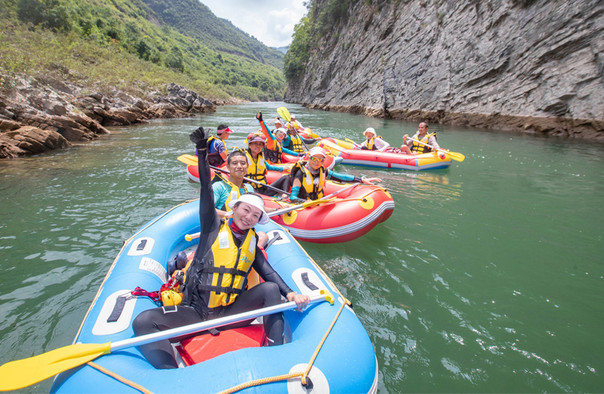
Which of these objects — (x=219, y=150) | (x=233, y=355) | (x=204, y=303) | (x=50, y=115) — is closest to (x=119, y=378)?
(x=233, y=355)

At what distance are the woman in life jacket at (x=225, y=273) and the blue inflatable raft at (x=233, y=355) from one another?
→ 0.18 meters

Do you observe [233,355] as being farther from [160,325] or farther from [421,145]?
[421,145]

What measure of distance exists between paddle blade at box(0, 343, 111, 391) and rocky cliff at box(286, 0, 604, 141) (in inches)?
571

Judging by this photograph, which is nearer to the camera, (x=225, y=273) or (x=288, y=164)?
(x=225, y=273)

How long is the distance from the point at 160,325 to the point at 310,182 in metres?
3.08

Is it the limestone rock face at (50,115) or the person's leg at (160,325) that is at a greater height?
the limestone rock face at (50,115)

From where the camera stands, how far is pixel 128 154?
30.0ft

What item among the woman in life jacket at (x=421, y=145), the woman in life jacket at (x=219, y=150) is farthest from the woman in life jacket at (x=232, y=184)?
the woman in life jacket at (x=421, y=145)

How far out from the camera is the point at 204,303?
2166mm

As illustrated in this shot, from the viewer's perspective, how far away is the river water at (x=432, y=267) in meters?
2.36

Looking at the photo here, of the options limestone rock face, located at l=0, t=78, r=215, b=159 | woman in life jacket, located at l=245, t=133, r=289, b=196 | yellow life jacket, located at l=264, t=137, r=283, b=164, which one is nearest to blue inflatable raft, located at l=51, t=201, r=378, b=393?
woman in life jacket, located at l=245, t=133, r=289, b=196

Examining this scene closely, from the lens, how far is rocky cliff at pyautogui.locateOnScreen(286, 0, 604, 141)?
34.0ft

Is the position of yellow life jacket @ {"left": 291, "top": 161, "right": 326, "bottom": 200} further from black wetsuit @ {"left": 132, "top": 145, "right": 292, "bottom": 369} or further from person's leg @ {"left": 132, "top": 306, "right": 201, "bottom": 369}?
person's leg @ {"left": 132, "top": 306, "right": 201, "bottom": 369}

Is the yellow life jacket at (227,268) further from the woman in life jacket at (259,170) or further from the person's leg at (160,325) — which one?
the woman in life jacket at (259,170)
